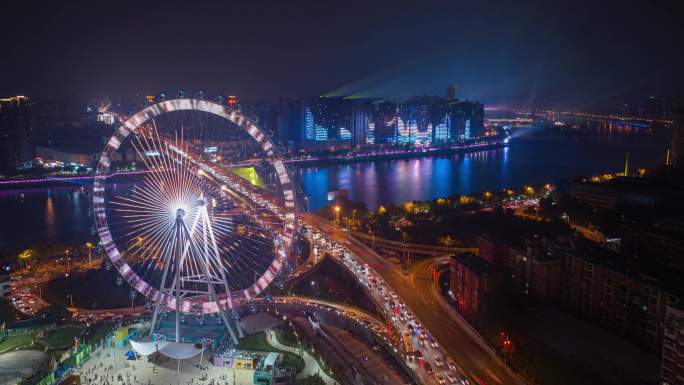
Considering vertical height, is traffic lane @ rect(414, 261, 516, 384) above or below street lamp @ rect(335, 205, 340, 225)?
below

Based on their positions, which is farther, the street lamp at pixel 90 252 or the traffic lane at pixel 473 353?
the street lamp at pixel 90 252

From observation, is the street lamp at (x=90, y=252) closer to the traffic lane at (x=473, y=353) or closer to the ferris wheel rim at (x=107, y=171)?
the ferris wheel rim at (x=107, y=171)

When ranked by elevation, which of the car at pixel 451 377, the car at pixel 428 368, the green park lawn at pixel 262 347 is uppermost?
the car at pixel 428 368

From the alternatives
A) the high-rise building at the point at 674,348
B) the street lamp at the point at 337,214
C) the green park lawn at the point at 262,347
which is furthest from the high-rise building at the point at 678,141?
the green park lawn at the point at 262,347

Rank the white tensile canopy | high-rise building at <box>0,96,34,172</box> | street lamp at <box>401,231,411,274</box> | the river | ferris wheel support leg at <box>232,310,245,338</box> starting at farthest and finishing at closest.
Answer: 1. high-rise building at <box>0,96,34,172</box>
2. the river
3. street lamp at <box>401,231,411,274</box>
4. ferris wheel support leg at <box>232,310,245,338</box>
5. the white tensile canopy

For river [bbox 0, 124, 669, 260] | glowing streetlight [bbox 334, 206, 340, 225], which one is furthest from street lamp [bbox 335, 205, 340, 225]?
river [bbox 0, 124, 669, 260]

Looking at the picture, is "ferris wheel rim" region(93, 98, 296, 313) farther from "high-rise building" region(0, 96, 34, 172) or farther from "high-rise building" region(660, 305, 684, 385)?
"high-rise building" region(0, 96, 34, 172)

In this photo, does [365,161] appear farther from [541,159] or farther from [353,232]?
[353,232]

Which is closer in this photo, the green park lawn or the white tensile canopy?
the white tensile canopy
